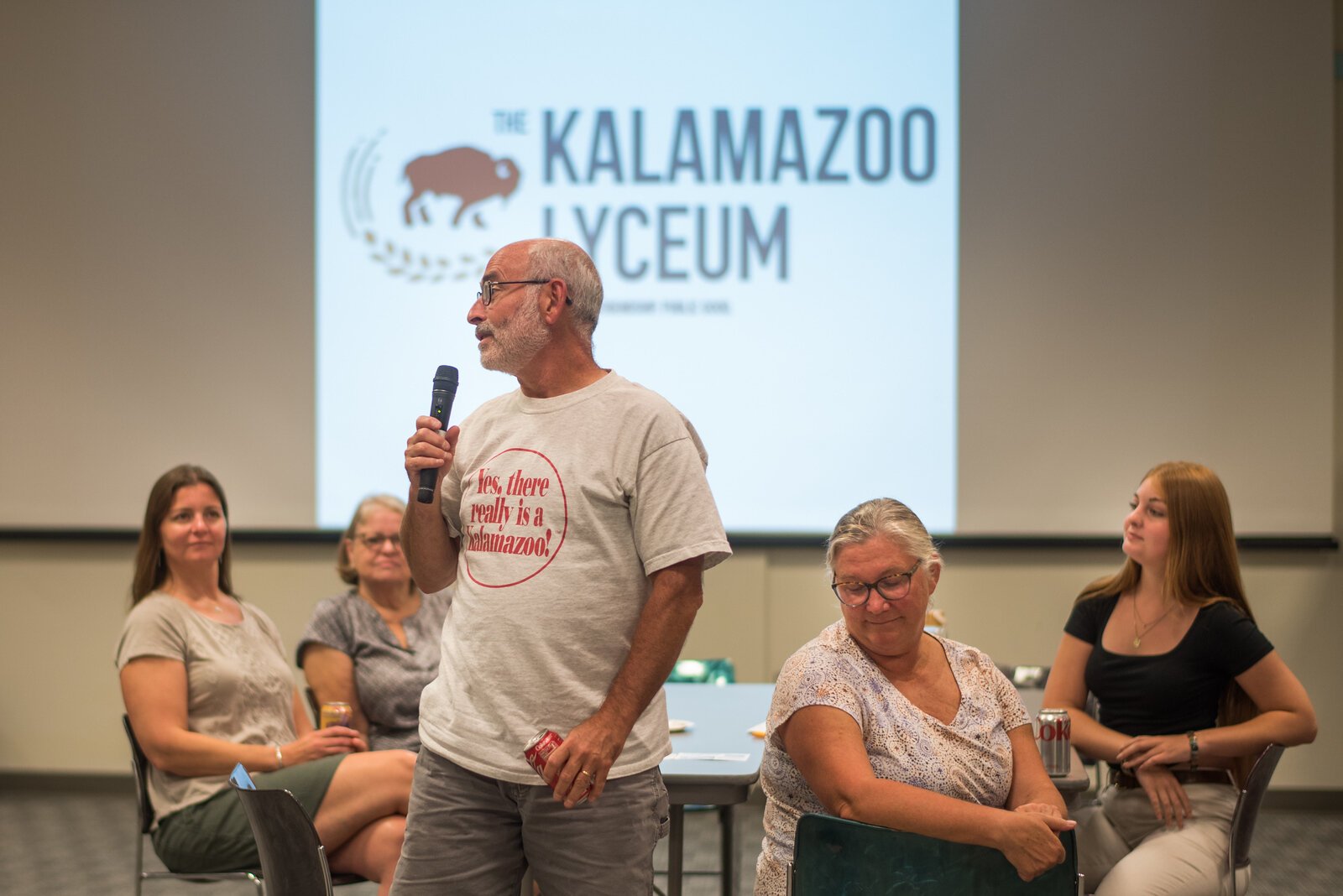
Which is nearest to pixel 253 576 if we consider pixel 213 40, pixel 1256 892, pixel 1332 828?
pixel 213 40

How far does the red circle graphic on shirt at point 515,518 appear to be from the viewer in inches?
73.7

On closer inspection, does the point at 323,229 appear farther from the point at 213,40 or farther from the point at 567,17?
the point at 567,17

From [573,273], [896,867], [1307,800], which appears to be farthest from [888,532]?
[1307,800]

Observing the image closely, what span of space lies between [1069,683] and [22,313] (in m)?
4.61

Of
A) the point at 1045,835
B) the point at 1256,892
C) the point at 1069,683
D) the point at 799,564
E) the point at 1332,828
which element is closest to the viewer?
the point at 1045,835

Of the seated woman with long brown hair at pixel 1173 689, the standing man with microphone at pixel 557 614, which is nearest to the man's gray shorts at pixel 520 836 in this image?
the standing man with microphone at pixel 557 614

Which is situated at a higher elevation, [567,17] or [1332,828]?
[567,17]

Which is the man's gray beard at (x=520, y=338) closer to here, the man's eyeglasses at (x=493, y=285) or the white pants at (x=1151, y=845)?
the man's eyeglasses at (x=493, y=285)

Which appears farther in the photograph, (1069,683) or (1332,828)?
(1332,828)

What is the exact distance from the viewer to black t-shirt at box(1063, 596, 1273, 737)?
287 centimetres

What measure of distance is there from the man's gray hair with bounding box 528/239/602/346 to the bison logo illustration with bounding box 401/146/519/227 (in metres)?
3.41

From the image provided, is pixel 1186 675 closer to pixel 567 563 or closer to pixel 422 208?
pixel 567 563

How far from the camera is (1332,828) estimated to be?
16.2 ft

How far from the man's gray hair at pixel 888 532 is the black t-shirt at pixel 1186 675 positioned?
105 cm
